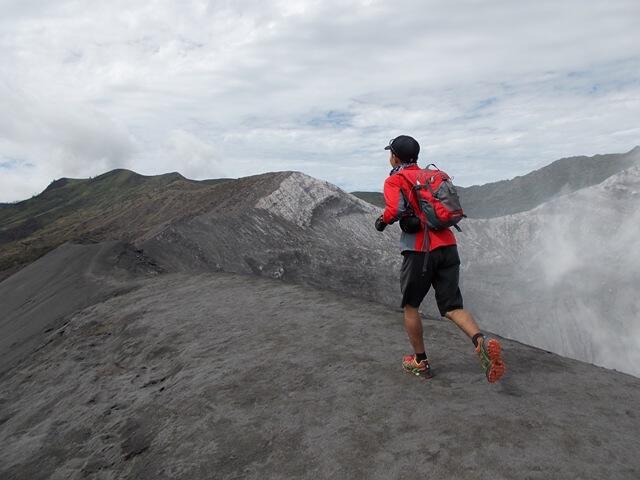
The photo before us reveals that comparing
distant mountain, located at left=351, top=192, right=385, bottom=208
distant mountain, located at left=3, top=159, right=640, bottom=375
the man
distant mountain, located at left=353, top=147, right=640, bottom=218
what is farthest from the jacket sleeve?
distant mountain, located at left=351, top=192, right=385, bottom=208

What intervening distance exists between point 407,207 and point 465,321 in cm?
110

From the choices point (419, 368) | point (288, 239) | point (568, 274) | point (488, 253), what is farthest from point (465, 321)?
point (568, 274)

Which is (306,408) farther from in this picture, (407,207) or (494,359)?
(407,207)

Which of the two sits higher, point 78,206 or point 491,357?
point 78,206

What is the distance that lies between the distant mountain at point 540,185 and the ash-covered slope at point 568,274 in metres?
46.0

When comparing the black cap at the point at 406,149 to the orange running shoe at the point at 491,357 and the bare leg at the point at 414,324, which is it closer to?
the bare leg at the point at 414,324

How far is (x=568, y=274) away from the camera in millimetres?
29297

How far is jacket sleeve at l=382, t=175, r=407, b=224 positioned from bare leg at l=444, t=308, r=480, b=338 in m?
0.98

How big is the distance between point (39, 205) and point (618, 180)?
84476 mm

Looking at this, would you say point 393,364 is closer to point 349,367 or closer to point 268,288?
point 349,367

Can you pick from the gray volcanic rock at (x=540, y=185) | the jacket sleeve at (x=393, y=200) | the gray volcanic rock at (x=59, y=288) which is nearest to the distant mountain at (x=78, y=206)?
the gray volcanic rock at (x=59, y=288)

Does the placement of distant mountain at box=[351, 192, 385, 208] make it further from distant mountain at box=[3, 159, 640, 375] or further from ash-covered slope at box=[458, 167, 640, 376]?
ash-covered slope at box=[458, 167, 640, 376]

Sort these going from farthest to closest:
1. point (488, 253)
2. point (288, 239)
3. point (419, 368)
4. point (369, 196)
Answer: point (369, 196)
point (488, 253)
point (288, 239)
point (419, 368)

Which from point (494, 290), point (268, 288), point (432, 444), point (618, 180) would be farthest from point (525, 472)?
point (618, 180)
